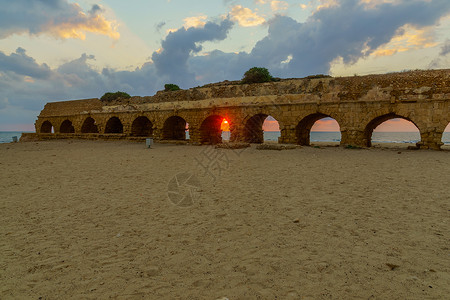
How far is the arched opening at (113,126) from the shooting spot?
26562 millimetres

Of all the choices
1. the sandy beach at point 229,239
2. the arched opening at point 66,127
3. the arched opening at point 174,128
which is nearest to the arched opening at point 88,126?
the arched opening at point 66,127

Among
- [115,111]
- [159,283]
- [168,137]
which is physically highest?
[115,111]

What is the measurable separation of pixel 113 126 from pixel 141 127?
14.2 feet

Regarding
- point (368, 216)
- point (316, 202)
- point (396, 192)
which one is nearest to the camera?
point (368, 216)

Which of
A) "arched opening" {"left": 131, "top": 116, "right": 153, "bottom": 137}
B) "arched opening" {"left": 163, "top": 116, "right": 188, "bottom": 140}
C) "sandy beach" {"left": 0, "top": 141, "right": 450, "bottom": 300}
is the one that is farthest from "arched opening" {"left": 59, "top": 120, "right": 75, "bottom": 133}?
"sandy beach" {"left": 0, "top": 141, "right": 450, "bottom": 300}

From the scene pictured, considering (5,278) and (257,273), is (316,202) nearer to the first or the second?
(257,273)

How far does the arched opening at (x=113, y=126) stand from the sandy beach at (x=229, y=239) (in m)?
21.2

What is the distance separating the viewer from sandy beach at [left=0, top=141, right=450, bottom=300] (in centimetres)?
246

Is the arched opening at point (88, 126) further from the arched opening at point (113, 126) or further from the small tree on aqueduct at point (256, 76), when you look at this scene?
the small tree on aqueduct at point (256, 76)

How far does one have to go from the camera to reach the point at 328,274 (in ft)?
8.47

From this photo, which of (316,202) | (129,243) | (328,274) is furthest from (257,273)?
(316,202)

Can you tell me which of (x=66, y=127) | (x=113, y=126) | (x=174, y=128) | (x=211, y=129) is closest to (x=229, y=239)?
(x=211, y=129)

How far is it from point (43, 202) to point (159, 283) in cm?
419

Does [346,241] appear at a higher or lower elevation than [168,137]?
lower
